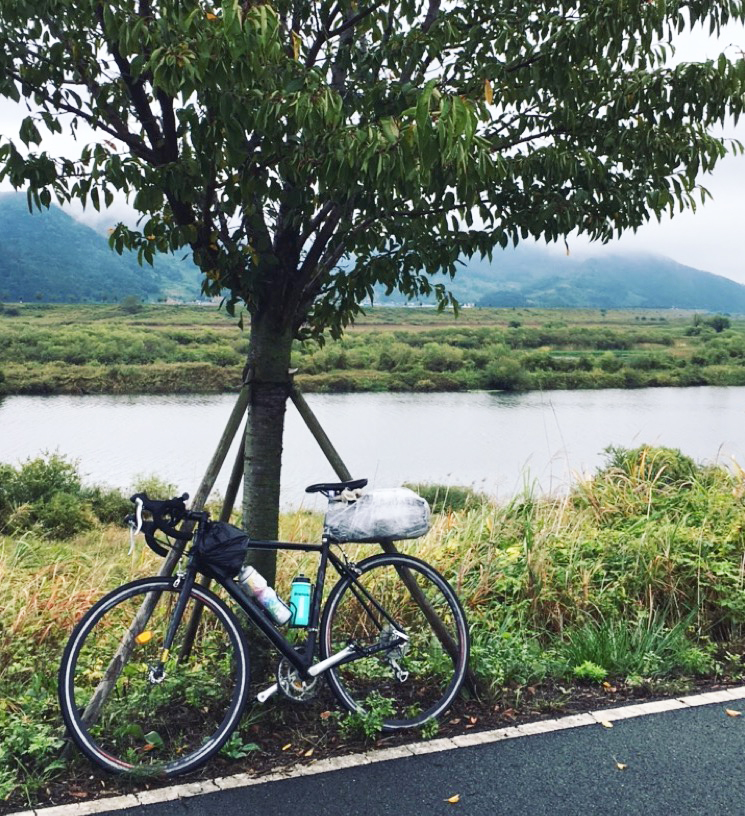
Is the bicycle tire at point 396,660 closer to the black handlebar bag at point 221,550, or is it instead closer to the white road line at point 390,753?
the white road line at point 390,753

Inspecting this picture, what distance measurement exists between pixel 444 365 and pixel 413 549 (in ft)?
247

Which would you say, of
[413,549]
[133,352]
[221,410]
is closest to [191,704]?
[413,549]

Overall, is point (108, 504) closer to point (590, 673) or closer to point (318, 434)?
point (318, 434)

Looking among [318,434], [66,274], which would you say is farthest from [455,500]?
[66,274]

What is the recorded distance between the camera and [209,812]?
3256 mm

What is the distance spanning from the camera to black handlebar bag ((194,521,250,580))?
3598 millimetres

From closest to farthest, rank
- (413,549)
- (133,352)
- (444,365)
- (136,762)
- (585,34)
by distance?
(136,762) < (585,34) < (413,549) < (133,352) < (444,365)

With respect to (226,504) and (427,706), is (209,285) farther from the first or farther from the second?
(427,706)

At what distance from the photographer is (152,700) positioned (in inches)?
154

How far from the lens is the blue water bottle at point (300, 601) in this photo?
3.90 meters

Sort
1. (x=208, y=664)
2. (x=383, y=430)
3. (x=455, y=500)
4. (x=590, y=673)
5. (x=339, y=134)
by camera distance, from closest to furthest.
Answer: (x=339, y=134)
(x=208, y=664)
(x=590, y=673)
(x=455, y=500)
(x=383, y=430)

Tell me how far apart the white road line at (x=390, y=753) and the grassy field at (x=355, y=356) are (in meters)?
55.2

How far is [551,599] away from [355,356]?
240ft

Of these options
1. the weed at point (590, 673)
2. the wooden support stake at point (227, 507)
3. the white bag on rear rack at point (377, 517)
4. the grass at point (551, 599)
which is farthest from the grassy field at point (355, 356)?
the white bag on rear rack at point (377, 517)
